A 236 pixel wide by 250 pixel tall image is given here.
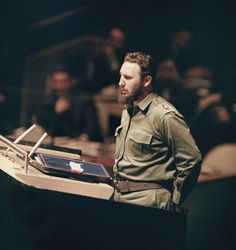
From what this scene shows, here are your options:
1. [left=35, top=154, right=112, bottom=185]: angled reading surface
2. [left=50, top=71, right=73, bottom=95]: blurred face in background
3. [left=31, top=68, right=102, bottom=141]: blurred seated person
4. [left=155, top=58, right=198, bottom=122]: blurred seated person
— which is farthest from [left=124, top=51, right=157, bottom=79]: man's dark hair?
[left=50, top=71, right=73, bottom=95]: blurred face in background

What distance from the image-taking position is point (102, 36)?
1095 centimetres

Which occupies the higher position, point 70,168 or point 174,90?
point 174,90

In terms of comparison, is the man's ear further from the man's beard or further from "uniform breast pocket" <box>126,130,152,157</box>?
"uniform breast pocket" <box>126,130,152,157</box>

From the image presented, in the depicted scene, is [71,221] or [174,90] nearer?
[71,221]

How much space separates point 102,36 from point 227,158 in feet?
9.05

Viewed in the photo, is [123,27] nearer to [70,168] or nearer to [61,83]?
[61,83]

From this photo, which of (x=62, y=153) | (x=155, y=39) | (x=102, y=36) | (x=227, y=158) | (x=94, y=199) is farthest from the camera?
(x=102, y=36)

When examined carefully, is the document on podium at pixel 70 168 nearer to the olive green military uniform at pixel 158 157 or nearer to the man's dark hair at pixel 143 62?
the olive green military uniform at pixel 158 157

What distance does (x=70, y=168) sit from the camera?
5965 millimetres

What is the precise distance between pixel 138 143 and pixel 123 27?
4.69m

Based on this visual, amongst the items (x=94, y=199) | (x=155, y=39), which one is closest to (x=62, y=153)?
A: (x=94, y=199)

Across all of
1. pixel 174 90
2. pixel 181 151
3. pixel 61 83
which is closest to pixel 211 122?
pixel 174 90

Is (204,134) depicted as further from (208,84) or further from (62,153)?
(62,153)

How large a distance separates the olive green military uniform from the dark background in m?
3.30
